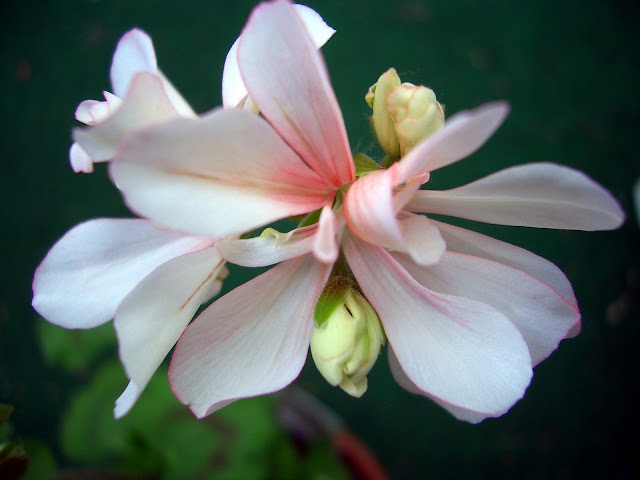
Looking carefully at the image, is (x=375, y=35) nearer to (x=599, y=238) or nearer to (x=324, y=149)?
(x=599, y=238)

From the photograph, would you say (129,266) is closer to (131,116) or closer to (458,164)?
(131,116)

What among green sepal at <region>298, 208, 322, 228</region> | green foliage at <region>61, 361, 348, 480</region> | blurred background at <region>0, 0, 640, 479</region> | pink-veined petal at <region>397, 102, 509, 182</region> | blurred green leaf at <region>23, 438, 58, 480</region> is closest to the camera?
pink-veined petal at <region>397, 102, 509, 182</region>

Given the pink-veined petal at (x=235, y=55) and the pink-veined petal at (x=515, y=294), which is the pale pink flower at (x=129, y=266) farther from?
the pink-veined petal at (x=515, y=294)

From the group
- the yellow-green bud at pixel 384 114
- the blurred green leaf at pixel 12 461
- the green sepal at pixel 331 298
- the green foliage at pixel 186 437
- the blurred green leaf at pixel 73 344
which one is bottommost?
the green foliage at pixel 186 437

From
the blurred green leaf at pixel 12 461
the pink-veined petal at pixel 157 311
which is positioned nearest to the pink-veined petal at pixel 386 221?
the pink-veined petal at pixel 157 311

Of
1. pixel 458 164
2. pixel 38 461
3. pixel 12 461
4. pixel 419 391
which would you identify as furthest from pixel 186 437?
pixel 458 164

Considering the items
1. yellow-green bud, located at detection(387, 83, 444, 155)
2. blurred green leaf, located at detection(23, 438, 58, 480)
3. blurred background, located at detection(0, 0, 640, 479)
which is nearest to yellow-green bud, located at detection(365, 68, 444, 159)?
yellow-green bud, located at detection(387, 83, 444, 155)

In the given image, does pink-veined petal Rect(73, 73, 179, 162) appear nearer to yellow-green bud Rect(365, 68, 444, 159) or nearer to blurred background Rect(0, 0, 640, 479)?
yellow-green bud Rect(365, 68, 444, 159)
